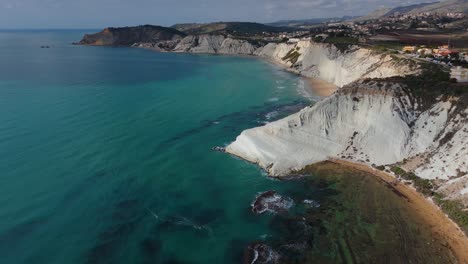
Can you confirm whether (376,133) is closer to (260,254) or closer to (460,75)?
(460,75)

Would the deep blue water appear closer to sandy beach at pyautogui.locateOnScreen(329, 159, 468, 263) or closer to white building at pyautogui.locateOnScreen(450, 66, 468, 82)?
sandy beach at pyautogui.locateOnScreen(329, 159, 468, 263)

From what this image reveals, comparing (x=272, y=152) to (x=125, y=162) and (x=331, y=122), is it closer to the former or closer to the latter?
(x=331, y=122)

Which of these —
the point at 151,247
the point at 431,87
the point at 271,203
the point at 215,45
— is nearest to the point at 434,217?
the point at 271,203

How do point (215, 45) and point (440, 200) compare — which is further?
point (215, 45)

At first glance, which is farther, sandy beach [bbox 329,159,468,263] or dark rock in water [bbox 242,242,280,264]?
sandy beach [bbox 329,159,468,263]

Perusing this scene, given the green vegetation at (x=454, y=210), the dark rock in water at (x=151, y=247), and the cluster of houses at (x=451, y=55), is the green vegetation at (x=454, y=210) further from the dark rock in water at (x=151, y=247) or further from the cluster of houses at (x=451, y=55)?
the dark rock in water at (x=151, y=247)

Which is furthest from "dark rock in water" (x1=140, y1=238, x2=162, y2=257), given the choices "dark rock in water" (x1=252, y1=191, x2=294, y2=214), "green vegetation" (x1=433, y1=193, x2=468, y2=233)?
"green vegetation" (x1=433, y1=193, x2=468, y2=233)

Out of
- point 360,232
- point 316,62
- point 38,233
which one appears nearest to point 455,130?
point 360,232
